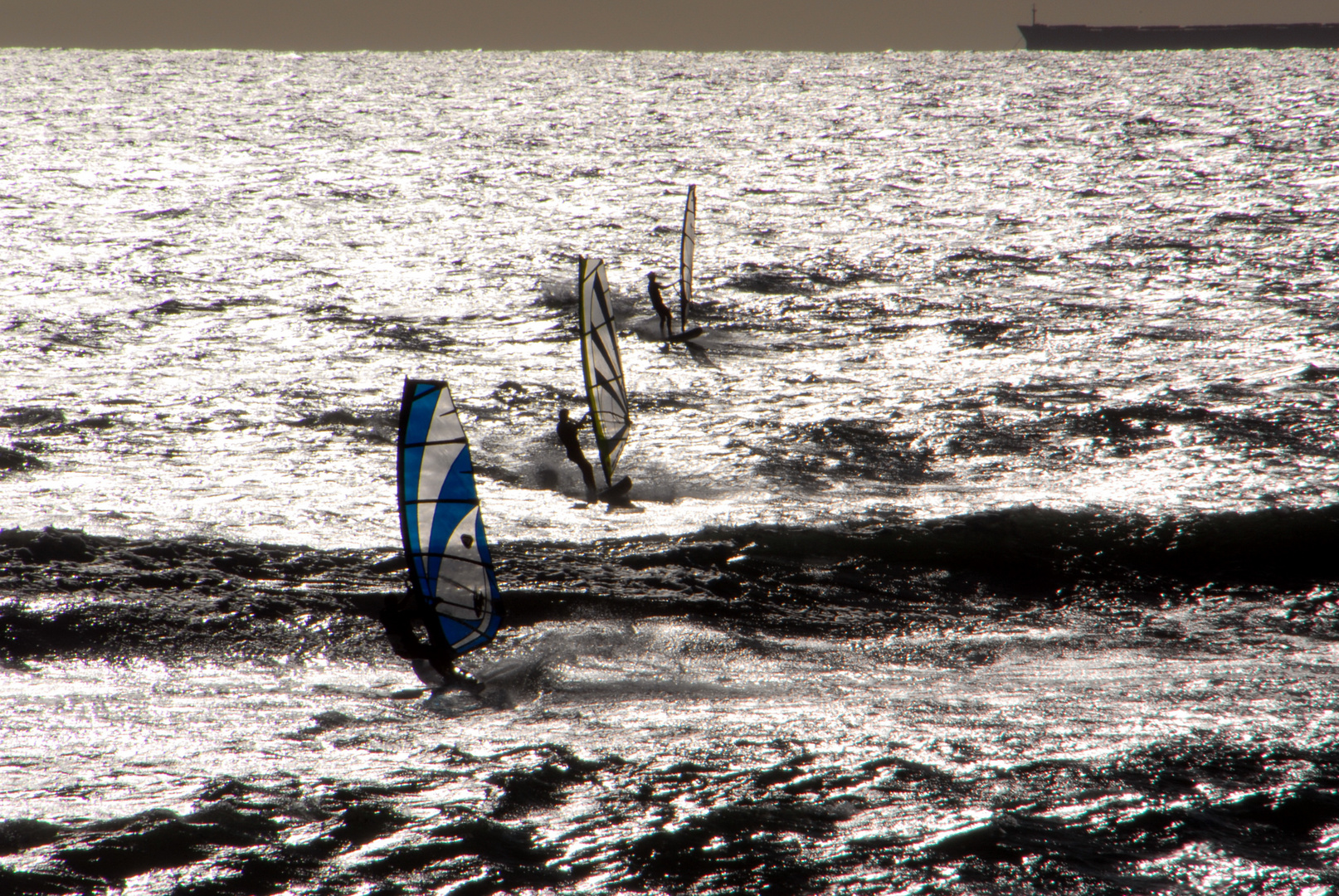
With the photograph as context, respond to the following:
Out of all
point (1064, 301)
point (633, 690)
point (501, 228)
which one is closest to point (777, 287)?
point (1064, 301)

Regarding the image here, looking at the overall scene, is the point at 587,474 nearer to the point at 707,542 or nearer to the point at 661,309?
the point at 707,542

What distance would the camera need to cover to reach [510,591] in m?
9.16

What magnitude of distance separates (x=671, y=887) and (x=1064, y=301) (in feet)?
50.1

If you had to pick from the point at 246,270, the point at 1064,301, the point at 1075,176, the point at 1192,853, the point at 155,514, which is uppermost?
the point at 1075,176

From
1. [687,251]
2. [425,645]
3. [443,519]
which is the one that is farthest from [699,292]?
[443,519]

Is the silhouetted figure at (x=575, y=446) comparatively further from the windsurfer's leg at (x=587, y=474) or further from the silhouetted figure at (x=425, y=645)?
the silhouetted figure at (x=425, y=645)

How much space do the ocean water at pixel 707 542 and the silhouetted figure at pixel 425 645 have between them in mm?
188

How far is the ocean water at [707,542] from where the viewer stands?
599 centimetres

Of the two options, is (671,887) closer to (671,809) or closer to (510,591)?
(671,809)

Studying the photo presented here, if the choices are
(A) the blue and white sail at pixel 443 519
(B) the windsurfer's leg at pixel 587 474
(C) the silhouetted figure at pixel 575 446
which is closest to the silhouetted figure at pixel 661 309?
(C) the silhouetted figure at pixel 575 446

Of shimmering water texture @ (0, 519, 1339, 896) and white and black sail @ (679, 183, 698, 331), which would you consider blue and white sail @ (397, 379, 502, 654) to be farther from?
white and black sail @ (679, 183, 698, 331)

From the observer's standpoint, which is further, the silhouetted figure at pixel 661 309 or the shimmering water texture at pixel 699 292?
the silhouetted figure at pixel 661 309

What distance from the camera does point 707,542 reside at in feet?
32.9

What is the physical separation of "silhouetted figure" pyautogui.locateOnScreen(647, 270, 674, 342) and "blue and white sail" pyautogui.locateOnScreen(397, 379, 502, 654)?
8268mm
